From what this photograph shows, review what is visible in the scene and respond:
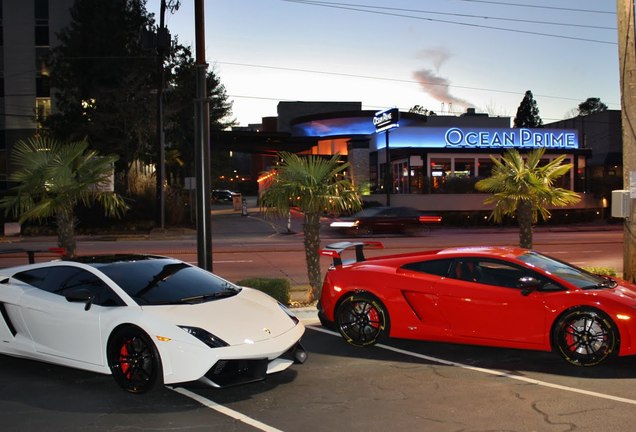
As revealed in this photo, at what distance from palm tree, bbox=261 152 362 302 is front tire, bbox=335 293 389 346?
2585mm

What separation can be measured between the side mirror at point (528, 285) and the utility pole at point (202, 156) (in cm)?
558

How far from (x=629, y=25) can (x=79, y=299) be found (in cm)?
1026

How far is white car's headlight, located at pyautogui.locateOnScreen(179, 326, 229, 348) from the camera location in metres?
5.51

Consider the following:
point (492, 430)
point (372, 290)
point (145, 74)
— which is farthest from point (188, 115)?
point (492, 430)

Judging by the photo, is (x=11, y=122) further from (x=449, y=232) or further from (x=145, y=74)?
(x=449, y=232)

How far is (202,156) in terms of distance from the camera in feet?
34.8

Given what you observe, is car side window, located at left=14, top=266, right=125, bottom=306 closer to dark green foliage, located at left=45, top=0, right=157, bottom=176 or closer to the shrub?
the shrub

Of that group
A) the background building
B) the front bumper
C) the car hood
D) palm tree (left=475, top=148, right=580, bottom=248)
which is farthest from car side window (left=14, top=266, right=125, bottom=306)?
the background building

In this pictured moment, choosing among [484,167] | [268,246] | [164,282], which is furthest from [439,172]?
[164,282]

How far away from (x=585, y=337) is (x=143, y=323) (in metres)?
4.68

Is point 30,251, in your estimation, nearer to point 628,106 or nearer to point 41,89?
point 628,106

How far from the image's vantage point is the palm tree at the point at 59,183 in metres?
10.5

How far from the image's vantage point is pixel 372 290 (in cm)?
769

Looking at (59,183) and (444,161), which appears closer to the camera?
(59,183)
